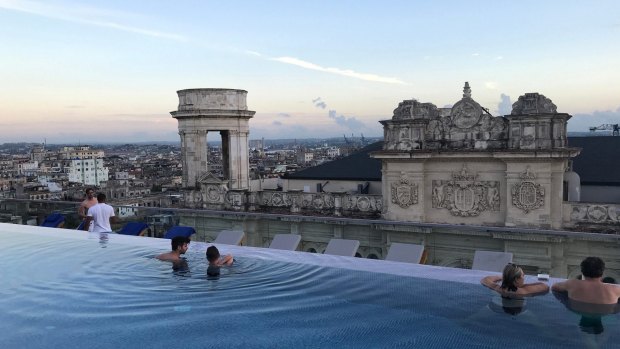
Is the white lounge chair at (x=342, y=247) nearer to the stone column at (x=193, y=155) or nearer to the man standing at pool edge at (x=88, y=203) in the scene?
the man standing at pool edge at (x=88, y=203)

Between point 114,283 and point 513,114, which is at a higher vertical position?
point 513,114

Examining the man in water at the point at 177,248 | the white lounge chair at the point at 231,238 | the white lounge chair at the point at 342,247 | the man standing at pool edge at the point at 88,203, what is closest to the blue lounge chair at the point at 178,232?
the white lounge chair at the point at 231,238

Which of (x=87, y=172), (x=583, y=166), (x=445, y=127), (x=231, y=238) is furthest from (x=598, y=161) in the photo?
(x=87, y=172)

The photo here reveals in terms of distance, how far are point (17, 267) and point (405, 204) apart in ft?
37.1

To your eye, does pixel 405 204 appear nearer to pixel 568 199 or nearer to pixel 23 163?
pixel 568 199

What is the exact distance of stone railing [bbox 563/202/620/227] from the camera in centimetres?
1477

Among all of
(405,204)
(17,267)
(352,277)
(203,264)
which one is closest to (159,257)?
(203,264)

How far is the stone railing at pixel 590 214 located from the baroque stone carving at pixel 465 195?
1879 mm

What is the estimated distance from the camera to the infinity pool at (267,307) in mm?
5289

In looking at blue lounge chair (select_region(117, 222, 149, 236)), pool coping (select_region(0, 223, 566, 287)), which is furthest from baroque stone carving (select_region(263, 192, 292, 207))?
pool coping (select_region(0, 223, 566, 287))

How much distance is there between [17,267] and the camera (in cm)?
877

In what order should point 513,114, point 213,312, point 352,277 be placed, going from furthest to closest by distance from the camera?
point 513,114
point 352,277
point 213,312

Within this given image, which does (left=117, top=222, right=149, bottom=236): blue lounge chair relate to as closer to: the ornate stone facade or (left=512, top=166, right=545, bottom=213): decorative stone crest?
the ornate stone facade

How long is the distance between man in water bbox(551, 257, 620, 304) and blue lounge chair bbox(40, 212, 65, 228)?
10.6 m
